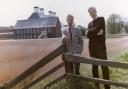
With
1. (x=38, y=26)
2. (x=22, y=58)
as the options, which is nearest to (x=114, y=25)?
(x=22, y=58)

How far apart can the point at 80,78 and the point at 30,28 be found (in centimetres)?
8675

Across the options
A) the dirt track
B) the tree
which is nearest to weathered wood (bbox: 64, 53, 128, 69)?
the dirt track

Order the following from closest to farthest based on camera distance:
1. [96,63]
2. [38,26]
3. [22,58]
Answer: [96,63] → [22,58] → [38,26]

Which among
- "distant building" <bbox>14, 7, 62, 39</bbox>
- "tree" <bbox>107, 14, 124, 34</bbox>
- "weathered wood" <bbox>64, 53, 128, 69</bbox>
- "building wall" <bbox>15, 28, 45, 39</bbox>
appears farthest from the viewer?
"building wall" <bbox>15, 28, 45, 39</bbox>

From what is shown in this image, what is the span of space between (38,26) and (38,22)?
4.69 meters

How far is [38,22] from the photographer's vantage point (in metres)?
95.1

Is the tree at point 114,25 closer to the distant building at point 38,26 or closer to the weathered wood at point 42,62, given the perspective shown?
the distant building at point 38,26

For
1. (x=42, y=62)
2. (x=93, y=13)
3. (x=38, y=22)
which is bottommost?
(x=42, y=62)

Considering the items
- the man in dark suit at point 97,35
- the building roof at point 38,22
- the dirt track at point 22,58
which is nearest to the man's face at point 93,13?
the man in dark suit at point 97,35

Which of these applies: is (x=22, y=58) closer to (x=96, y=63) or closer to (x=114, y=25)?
(x=96, y=63)

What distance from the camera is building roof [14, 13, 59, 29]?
3502 inches

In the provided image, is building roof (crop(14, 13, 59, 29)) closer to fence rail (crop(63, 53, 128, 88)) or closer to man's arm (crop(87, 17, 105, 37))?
man's arm (crop(87, 17, 105, 37))

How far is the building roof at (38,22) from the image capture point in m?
88.9

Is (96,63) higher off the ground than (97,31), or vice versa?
(97,31)
